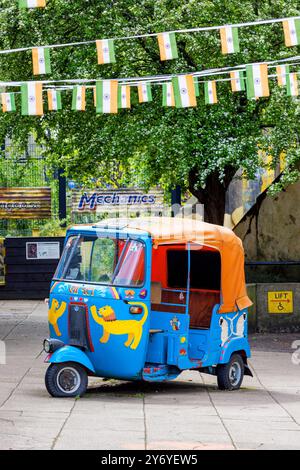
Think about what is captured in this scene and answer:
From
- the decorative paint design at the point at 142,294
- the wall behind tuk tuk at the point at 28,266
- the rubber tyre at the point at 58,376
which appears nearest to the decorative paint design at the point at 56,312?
the rubber tyre at the point at 58,376

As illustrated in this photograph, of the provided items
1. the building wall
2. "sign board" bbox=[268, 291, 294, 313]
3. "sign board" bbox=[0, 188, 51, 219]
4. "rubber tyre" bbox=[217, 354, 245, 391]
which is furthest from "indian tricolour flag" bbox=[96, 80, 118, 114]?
"sign board" bbox=[0, 188, 51, 219]

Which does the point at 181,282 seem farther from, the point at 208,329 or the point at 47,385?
the point at 47,385

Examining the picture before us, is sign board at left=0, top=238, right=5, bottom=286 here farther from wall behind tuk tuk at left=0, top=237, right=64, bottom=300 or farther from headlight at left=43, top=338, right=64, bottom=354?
headlight at left=43, top=338, right=64, bottom=354

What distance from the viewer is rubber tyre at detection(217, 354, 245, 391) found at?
47.0ft

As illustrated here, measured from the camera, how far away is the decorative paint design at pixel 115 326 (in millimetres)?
13016

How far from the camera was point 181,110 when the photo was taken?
2067 centimetres

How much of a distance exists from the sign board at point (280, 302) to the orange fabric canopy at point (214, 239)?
27.6 ft

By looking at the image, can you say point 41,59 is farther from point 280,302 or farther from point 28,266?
point 28,266

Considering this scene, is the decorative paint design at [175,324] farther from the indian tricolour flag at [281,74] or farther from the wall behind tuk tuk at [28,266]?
the wall behind tuk tuk at [28,266]

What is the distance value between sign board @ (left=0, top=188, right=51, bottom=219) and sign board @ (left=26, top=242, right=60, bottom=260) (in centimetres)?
92

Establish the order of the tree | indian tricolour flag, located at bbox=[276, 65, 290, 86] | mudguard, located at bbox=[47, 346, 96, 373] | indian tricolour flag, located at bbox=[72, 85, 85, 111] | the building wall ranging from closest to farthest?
mudguard, located at bbox=[47, 346, 96, 373]
indian tricolour flag, located at bbox=[276, 65, 290, 86]
indian tricolour flag, located at bbox=[72, 85, 85, 111]
the tree
the building wall

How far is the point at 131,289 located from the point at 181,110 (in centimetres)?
826
